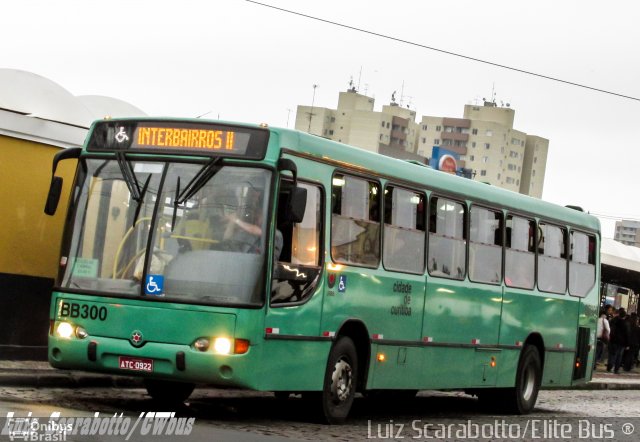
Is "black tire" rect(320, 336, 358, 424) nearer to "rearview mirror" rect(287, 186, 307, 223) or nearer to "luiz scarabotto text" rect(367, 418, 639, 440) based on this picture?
"luiz scarabotto text" rect(367, 418, 639, 440)

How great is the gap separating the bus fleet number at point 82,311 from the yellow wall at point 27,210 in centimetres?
479

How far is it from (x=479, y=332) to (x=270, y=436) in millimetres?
6105

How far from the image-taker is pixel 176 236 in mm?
12875

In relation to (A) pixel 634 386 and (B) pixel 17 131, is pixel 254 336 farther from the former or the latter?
(A) pixel 634 386

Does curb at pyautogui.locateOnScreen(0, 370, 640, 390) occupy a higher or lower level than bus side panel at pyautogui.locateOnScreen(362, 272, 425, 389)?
lower

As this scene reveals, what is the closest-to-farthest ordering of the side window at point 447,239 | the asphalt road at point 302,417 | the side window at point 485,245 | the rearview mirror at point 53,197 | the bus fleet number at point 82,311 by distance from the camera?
the asphalt road at point 302,417 < the bus fleet number at point 82,311 < the rearview mirror at point 53,197 < the side window at point 447,239 < the side window at point 485,245

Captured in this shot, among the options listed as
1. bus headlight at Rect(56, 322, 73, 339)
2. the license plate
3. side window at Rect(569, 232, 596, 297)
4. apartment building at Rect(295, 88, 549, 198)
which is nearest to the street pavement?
bus headlight at Rect(56, 322, 73, 339)

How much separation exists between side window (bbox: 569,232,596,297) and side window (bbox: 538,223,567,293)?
33 centimetres

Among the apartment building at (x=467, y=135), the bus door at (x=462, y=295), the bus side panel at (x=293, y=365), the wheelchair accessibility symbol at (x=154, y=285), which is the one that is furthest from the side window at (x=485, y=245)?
the apartment building at (x=467, y=135)

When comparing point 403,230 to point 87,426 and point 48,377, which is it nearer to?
point 48,377

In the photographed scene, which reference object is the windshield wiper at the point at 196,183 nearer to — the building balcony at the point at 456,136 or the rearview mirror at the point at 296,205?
the rearview mirror at the point at 296,205

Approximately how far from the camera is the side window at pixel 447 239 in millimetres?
16141

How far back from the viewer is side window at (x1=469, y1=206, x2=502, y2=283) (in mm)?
17328

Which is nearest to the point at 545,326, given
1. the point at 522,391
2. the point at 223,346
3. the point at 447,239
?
the point at 522,391
